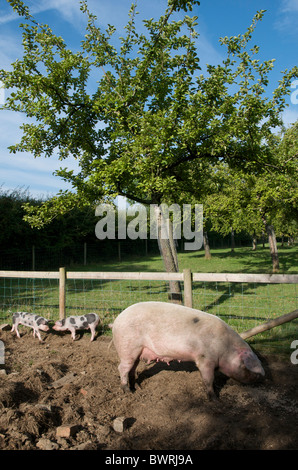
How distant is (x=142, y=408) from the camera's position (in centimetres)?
372

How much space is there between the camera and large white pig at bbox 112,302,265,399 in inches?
152

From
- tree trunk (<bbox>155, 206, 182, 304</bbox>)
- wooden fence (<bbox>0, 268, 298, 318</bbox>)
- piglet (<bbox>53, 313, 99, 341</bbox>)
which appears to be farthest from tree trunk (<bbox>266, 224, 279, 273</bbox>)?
piglet (<bbox>53, 313, 99, 341</bbox>)

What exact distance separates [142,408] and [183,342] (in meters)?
0.87

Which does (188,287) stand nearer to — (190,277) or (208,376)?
(190,277)

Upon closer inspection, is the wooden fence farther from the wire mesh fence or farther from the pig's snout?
the pig's snout

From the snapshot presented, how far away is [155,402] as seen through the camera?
12.6 ft

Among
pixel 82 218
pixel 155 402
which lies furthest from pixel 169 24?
pixel 82 218

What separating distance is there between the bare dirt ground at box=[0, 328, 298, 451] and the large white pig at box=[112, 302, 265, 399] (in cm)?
30

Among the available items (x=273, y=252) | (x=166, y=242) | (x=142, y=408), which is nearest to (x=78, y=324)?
(x=142, y=408)

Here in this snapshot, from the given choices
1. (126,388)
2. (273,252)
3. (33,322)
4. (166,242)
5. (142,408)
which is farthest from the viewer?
(273,252)

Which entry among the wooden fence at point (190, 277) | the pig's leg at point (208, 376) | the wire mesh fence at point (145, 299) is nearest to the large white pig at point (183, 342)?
the pig's leg at point (208, 376)

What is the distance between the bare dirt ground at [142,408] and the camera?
9.91 feet

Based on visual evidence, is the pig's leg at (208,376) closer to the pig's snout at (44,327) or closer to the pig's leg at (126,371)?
the pig's leg at (126,371)

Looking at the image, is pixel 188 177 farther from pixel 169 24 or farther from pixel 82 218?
pixel 82 218
